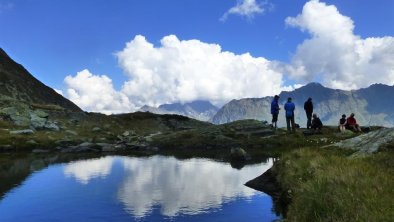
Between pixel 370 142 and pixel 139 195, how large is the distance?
16.9m

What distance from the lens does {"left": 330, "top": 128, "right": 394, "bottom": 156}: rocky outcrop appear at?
2864 cm

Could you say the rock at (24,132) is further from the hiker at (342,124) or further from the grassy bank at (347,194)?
the grassy bank at (347,194)

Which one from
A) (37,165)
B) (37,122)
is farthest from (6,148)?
(37,122)

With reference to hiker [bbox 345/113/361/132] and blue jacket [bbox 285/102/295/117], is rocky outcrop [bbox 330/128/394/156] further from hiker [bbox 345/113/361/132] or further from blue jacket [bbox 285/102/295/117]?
hiker [bbox 345/113/361/132]

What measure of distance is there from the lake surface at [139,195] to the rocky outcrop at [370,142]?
297 inches

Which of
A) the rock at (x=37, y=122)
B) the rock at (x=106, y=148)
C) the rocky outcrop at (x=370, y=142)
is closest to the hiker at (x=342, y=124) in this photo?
the rocky outcrop at (x=370, y=142)

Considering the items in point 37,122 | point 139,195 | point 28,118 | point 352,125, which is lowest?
point 139,195

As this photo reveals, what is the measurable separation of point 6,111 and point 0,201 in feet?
204

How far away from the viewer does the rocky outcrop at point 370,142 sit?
28639 millimetres

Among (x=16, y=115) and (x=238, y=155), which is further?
(x=16, y=115)

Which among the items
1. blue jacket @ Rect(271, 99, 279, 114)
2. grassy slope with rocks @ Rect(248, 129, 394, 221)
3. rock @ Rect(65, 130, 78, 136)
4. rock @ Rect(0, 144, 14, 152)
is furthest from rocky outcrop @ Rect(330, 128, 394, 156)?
rock @ Rect(65, 130, 78, 136)

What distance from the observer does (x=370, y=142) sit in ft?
101

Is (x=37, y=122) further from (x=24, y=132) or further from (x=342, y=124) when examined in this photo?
(x=342, y=124)

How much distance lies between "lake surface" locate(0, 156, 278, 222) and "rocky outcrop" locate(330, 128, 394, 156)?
754cm
